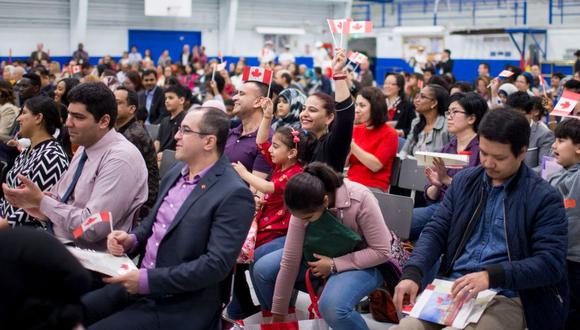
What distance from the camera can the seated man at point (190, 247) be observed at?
2.48 m

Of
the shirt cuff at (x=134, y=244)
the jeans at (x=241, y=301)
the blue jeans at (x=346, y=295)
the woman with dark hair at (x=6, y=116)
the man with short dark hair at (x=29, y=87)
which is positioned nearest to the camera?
the shirt cuff at (x=134, y=244)

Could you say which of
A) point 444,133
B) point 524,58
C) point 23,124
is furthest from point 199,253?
point 524,58

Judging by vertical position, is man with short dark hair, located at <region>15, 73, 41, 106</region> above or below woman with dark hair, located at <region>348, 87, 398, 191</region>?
above

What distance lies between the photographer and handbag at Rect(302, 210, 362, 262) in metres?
3.01

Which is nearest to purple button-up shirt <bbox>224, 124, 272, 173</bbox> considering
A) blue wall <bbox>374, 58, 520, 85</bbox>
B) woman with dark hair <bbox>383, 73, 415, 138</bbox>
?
woman with dark hair <bbox>383, 73, 415, 138</bbox>

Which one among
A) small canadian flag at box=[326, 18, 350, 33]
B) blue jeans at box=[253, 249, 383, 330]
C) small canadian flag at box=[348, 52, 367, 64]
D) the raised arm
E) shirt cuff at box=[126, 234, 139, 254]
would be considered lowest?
blue jeans at box=[253, 249, 383, 330]

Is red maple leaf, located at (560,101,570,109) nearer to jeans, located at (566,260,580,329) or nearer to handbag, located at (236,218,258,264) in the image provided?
jeans, located at (566,260,580,329)

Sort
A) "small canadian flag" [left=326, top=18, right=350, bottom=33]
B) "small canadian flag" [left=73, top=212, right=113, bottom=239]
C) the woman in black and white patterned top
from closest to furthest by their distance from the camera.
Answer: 1. "small canadian flag" [left=73, top=212, right=113, bottom=239]
2. the woman in black and white patterned top
3. "small canadian flag" [left=326, top=18, right=350, bottom=33]

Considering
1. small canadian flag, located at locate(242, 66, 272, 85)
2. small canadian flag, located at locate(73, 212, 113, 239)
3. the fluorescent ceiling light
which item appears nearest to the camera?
small canadian flag, located at locate(73, 212, 113, 239)

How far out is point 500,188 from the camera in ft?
8.64

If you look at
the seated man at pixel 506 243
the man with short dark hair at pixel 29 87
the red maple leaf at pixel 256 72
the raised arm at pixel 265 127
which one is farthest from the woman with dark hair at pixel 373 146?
the man with short dark hair at pixel 29 87

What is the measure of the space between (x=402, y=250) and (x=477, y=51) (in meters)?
19.1

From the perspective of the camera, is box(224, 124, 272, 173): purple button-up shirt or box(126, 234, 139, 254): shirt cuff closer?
box(126, 234, 139, 254): shirt cuff

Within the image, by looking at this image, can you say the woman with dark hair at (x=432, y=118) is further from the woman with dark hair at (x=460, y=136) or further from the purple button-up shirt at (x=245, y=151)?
the purple button-up shirt at (x=245, y=151)
